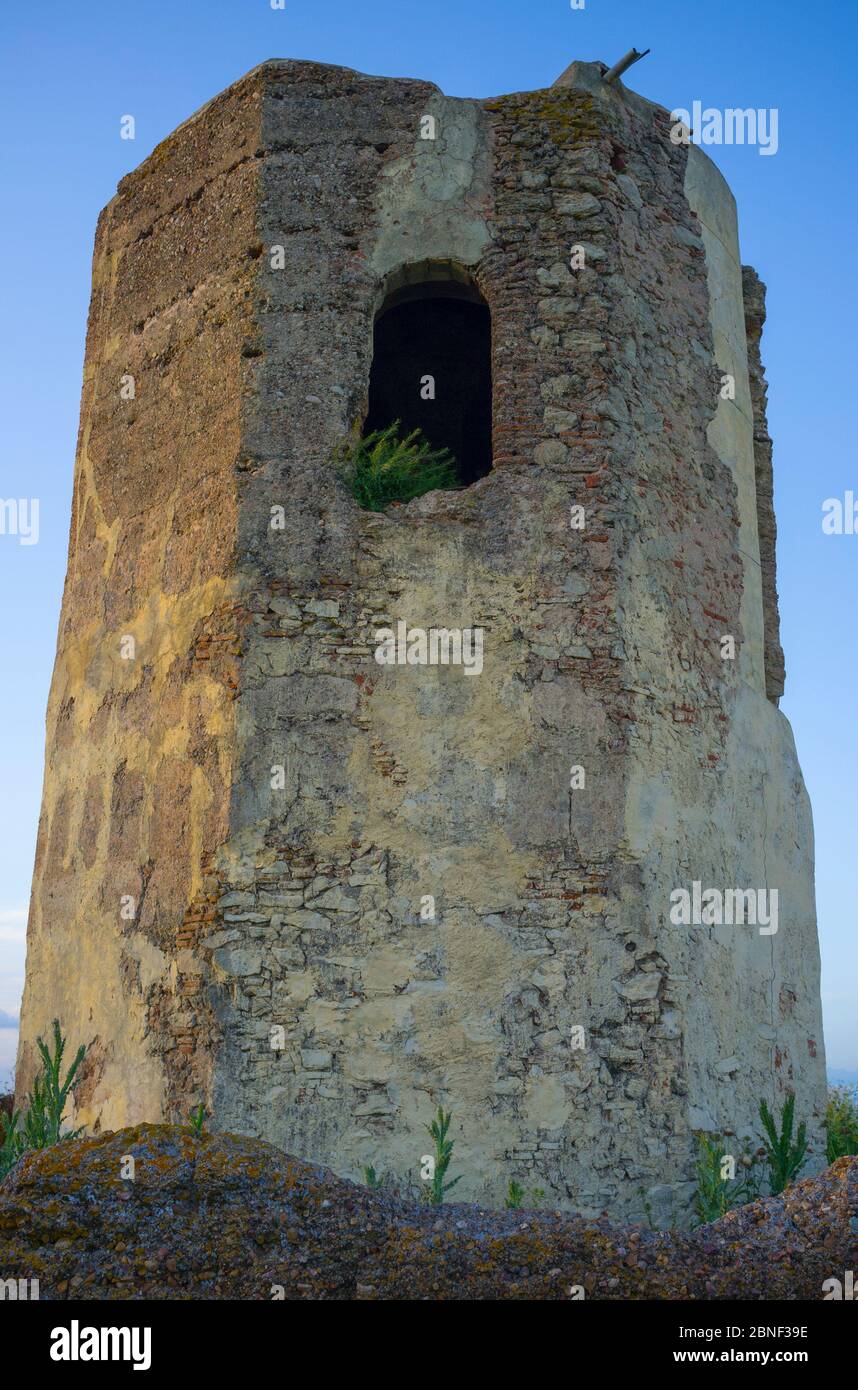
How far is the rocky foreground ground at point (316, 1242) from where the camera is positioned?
175 inches

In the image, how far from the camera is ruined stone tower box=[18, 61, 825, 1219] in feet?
23.8

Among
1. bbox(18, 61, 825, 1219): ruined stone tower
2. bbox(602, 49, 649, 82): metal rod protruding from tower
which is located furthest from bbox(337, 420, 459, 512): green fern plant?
bbox(602, 49, 649, 82): metal rod protruding from tower

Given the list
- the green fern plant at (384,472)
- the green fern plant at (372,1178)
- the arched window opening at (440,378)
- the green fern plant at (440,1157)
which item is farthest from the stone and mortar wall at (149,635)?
the arched window opening at (440,378)

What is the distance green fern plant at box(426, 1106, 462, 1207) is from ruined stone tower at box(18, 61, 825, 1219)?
0.27ft

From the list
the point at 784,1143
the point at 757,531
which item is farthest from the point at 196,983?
the point at 757,531

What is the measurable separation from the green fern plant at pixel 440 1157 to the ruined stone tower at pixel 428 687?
0.08 meters

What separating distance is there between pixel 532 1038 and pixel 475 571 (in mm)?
2468

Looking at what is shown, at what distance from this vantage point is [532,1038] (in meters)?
7.28

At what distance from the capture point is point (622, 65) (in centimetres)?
884

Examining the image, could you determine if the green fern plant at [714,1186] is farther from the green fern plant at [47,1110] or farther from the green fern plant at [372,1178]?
the green fern plant at [47,1110]

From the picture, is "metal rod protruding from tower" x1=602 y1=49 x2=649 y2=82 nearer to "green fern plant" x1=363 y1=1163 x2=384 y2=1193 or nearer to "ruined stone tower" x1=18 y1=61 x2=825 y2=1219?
"ruined stone tower" x1=18 y1=61 x2=825 y2=1219

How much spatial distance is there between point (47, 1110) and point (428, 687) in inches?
122
